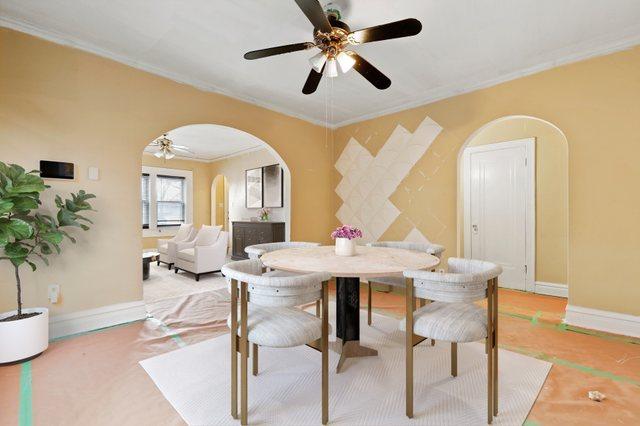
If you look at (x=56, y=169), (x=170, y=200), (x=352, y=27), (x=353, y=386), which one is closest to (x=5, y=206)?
(x=56, y=169)

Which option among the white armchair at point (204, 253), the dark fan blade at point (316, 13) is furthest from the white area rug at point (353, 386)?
the white armchair at point (204, 253)

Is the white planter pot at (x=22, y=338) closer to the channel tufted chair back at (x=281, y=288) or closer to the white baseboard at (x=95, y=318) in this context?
the white baseboard at (x=95, y=318)

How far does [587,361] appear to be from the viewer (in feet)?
7.39

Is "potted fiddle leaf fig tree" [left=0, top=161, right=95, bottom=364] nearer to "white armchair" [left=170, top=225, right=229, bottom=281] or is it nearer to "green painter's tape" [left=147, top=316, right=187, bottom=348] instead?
"green painter's tape" [left=147, top=316, right=187, bottom=348]

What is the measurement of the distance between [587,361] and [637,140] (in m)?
2.01

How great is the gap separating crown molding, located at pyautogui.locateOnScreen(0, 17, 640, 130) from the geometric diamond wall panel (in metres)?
0.34

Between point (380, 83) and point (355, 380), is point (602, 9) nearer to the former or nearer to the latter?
point (380, 83)

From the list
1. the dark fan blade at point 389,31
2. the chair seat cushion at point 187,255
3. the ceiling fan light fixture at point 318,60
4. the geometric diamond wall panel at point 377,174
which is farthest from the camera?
the chair seat cushion at point 187,255

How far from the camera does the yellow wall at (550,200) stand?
3938mm

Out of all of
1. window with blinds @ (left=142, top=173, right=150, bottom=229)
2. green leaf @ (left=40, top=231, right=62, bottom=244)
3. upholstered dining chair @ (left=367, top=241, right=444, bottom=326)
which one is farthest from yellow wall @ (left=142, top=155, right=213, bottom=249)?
upholstered dining chair @ (left=367, top=241, right=444, bottom=326)

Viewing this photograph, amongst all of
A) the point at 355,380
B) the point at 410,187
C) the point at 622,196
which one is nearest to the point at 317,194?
the point at 410,187

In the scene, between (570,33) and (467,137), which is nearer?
(570,33)

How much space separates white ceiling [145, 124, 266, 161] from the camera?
5.69 meters

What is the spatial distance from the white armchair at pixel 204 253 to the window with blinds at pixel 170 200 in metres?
2.72
